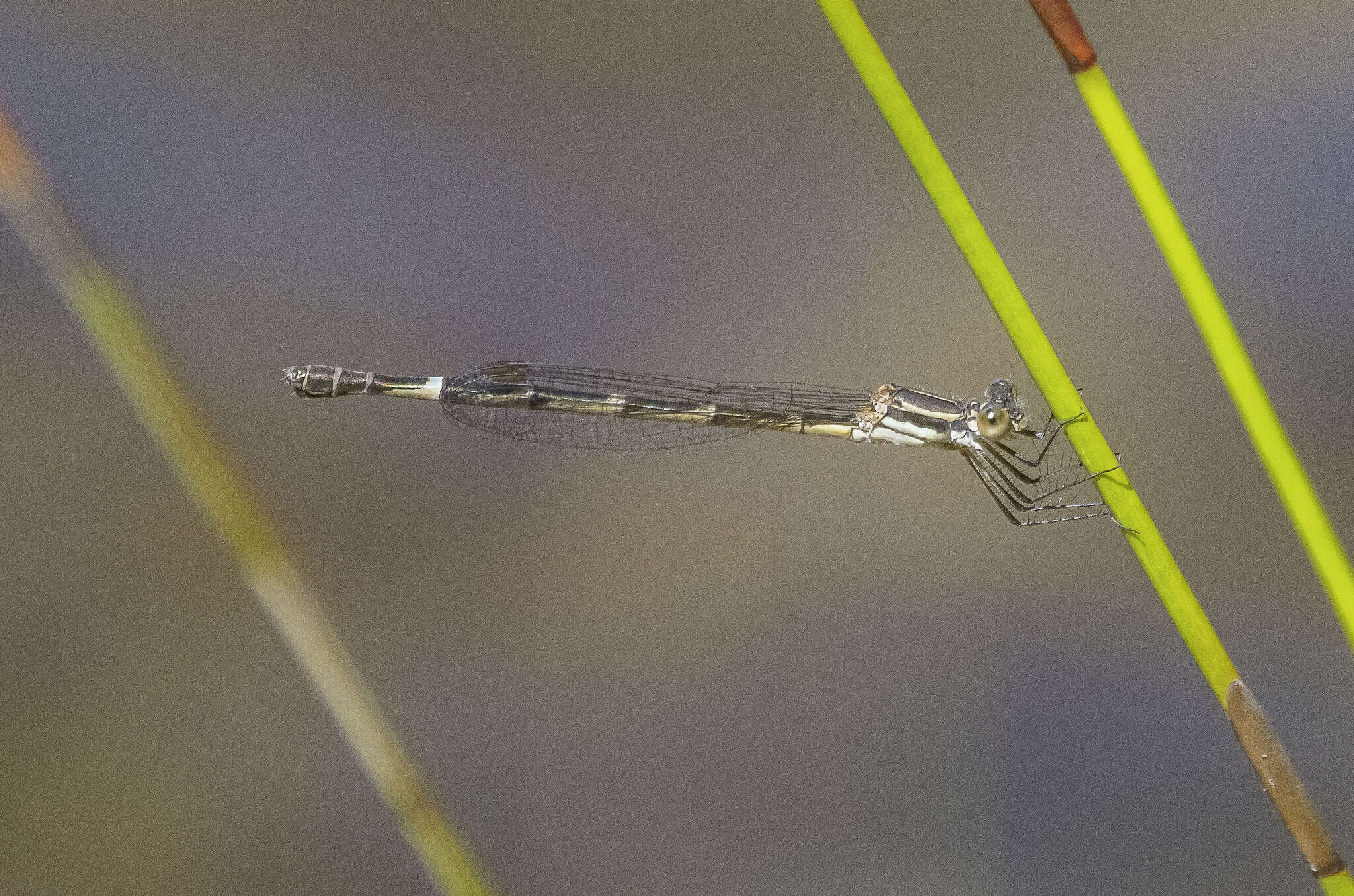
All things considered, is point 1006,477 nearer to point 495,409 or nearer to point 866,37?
point 866,37

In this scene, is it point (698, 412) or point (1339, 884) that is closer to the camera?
point (1339, 884)

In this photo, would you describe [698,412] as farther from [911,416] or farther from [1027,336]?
[1027,336]

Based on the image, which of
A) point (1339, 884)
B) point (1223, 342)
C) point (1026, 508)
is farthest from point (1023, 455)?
point (1339, 884)

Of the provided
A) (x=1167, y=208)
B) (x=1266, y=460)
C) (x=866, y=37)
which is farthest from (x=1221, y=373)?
(x=866, y=37)

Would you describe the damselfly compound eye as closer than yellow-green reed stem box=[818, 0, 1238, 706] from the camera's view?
No

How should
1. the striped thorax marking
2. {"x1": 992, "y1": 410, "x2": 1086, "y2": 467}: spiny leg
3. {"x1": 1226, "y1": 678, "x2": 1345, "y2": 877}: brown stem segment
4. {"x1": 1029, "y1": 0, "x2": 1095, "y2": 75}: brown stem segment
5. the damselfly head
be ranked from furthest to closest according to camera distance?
the striped thorax marking < the damselfly head < {"x1": 992, "y1": 410, "x2": 1086, "y2": 467}: spiny leg < {"x1": 1226, "y1": 678, "x2": 1345, "y2": 877}: brown stem segment < {"x1": 1029, "y1": 0, "x2": 1095, "y2": 75}: brown stem segment

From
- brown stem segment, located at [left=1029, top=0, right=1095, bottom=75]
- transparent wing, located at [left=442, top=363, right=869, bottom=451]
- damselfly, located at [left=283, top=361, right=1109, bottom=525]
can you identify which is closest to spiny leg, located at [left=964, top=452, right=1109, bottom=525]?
damselfly, located at [left=283, top=361, right=1109, bottom=525]

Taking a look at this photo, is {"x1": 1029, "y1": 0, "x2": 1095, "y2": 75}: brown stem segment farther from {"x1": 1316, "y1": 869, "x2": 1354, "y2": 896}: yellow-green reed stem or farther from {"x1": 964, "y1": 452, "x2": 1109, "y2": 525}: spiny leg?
{"x1": 1316, "y1": 869, "x2": 1354, "y2": 896}: yellow-green reed stem

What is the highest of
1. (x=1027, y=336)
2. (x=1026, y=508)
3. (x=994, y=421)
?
(x=1027, y=336)
